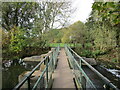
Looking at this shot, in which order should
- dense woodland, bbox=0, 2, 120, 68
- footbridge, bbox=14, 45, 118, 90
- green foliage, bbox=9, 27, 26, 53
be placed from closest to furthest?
1. footbridge, bbox=14, 45, 118, 90
2. green foliage, bbox=9, 27, 26, 53
3. dense woodland, bbox=0, 2, 120, 68

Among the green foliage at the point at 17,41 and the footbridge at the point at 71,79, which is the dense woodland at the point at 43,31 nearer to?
the green foliage at the point at 17,41

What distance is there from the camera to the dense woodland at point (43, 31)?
9.37 meters

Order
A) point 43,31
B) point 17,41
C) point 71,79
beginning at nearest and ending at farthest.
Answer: point 71,79 → point 17,41 → point 43,31

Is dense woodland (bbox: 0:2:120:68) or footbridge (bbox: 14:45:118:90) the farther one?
dense woodland (bbox: 0:2:120:68)

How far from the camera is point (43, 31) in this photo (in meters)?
12.2

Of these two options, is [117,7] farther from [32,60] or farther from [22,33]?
[22,33]

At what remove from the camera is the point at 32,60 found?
25.5ft

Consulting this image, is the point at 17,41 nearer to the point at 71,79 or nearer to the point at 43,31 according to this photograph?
the point at 43,31

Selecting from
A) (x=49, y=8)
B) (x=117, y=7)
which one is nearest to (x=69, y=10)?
(x=49, y=8)

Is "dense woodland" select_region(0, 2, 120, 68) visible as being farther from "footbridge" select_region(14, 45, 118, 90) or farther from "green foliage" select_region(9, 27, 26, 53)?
"footbridge" select_region(14, 45, 118, 90)

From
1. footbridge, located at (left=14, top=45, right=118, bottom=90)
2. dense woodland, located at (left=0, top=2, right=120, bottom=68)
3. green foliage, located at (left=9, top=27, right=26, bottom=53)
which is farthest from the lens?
dense woodland, located at (left=0, top=2, right=120, bottom=68)

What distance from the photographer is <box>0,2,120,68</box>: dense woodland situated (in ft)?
30.7

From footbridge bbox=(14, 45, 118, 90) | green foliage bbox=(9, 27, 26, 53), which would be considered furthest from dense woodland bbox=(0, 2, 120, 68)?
footbridge bbox=(14, 45, 118, 90)

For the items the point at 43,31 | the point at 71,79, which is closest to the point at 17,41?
the point at 43,31
